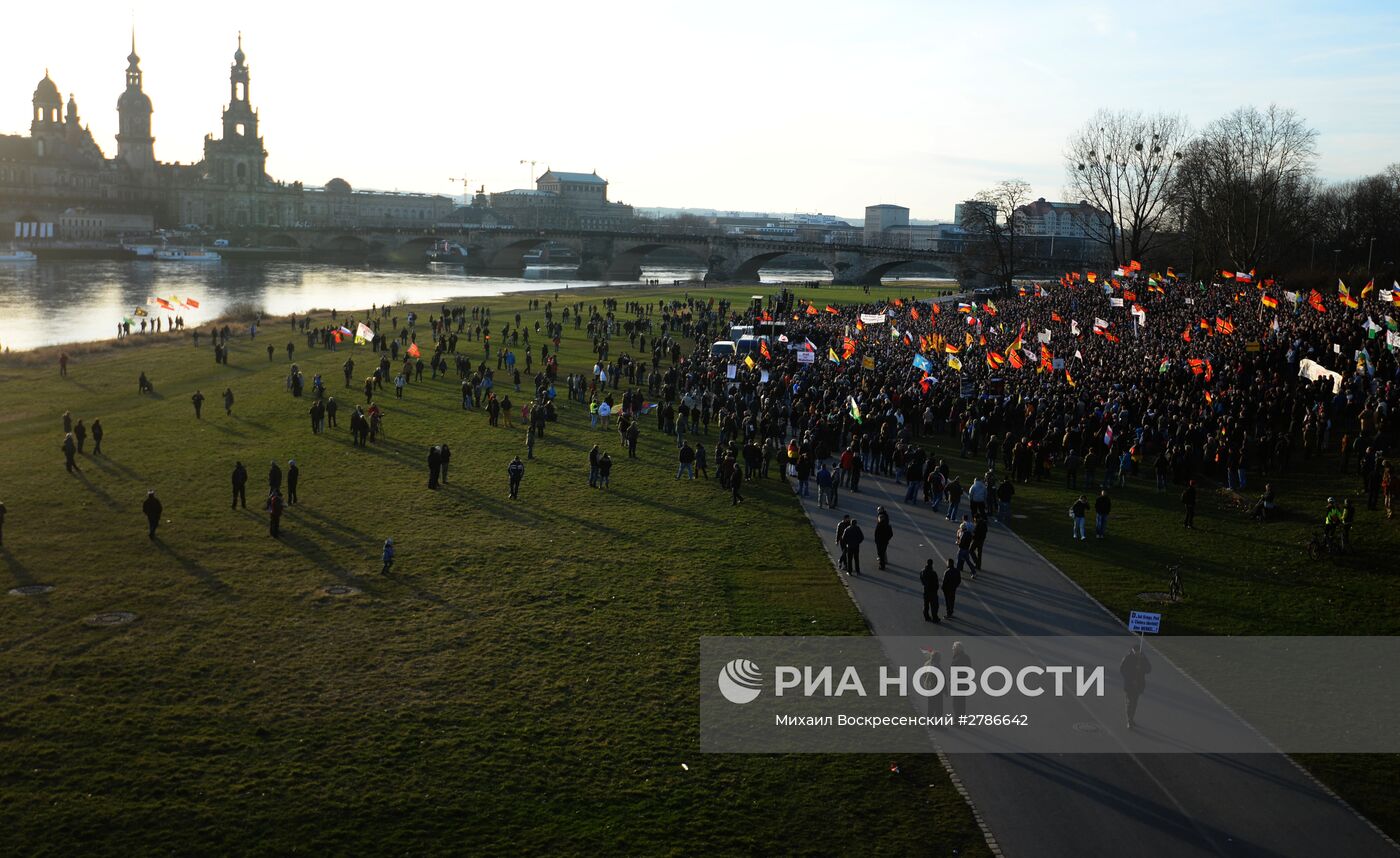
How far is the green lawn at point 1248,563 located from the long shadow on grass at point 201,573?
1413 cm

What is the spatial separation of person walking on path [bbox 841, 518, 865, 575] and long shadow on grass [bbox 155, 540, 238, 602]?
10.1 meters

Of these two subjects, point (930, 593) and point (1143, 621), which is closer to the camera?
point (1143, 621)

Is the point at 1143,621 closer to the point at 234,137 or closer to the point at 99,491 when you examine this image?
the point at 99,491

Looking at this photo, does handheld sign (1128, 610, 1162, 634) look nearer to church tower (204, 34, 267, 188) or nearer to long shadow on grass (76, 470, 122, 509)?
long shadow on grass (76, 470, 122, 509)

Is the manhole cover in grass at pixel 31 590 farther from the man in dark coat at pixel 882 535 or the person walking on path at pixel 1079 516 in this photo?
the person walking on path at pixel 1079 516

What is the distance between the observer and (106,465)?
28250 millimetres

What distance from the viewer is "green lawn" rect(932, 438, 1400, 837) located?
1806cm

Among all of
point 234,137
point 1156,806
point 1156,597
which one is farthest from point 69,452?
point 234,137

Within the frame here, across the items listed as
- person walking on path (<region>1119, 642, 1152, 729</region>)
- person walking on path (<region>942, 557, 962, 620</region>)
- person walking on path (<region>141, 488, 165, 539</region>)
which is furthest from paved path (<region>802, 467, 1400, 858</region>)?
person walking on path (<region>141, 488, 165, 539</region>)

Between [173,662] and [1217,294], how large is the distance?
54359 mm

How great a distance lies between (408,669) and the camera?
627 inches

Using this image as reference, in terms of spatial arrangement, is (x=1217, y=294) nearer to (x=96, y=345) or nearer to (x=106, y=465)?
(x=106, y=465)

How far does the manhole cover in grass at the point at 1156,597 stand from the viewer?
761 inches

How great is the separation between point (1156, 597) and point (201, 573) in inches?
628
